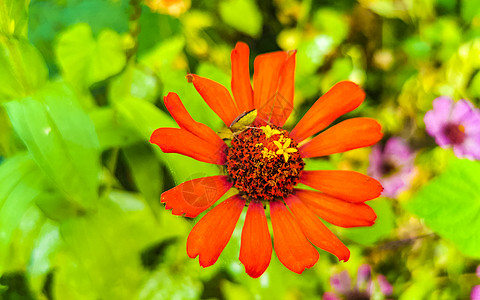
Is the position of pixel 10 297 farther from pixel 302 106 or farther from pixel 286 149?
pixel 302 106

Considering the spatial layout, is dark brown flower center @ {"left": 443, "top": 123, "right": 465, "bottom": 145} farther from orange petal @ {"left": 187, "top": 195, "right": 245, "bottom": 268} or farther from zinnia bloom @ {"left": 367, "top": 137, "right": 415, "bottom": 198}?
orange petal @ {"left": 187, "top": 195, "right": 245, "bottom": 268}

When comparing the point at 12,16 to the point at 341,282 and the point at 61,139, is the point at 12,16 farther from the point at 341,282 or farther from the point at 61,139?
the point at 341,282

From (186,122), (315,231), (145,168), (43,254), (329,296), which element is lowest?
(329,296)

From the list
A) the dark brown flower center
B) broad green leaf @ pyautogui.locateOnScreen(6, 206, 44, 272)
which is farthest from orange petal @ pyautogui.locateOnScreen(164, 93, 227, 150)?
the dark brown flower center

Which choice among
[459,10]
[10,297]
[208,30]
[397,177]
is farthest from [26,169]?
[459,10]

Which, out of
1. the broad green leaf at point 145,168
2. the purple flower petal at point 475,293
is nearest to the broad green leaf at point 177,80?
the broad green leaf at point 145,168

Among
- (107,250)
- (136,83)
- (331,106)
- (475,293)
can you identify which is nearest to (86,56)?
(136,83)
